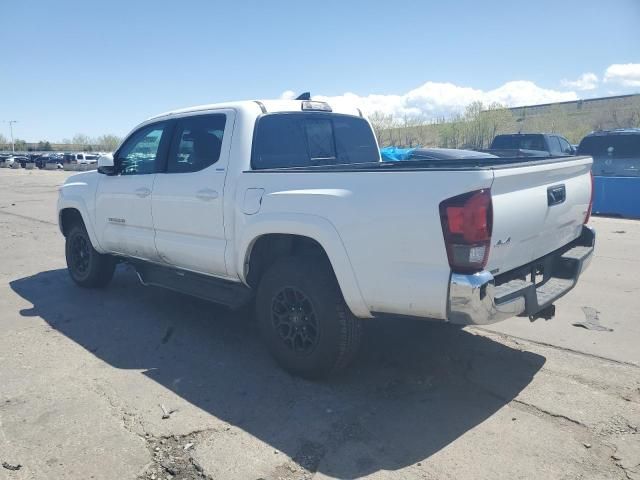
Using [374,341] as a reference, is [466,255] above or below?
above

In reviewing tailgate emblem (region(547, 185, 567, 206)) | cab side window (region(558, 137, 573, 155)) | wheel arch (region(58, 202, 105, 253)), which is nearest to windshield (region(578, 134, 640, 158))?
cab side window (region(558, 137, 573, 155))

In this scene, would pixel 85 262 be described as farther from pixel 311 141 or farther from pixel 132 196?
pixel 311 141

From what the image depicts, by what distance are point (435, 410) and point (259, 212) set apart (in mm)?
1852

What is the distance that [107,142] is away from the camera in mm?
118812

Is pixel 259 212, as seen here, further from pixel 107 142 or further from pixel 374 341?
pixel 107 142

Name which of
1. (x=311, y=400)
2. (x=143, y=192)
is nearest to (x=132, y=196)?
(x=143, y=192)

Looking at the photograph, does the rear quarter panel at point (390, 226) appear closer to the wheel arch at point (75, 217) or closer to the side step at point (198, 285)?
the side step at point (198, 285)

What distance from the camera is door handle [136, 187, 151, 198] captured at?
5004 mm

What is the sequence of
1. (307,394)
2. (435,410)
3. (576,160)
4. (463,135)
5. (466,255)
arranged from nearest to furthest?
(466,255) → (435,410) → (307,394) → (576,160) → (463,135)

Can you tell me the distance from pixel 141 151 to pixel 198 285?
171 centimetres

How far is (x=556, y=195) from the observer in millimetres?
3578

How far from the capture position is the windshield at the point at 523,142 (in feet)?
49.3

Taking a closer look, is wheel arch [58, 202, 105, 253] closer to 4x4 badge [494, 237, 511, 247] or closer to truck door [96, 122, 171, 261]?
truck door [96, 122, 171, 261]

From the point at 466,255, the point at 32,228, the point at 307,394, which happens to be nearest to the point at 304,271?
the point at 307,394
